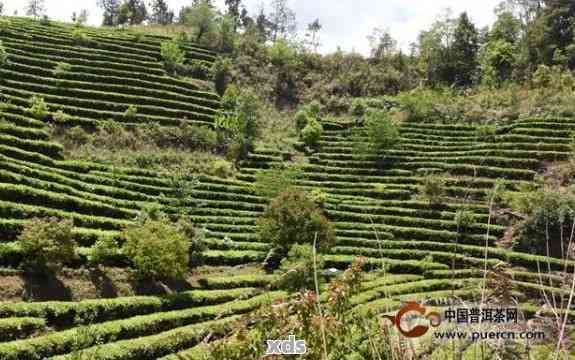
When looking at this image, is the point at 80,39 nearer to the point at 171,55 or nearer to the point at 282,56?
the point at 171,55

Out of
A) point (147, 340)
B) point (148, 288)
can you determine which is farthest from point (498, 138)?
point (147, 340)

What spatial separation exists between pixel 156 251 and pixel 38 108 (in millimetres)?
18687

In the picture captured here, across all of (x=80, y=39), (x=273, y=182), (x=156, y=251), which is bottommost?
(x=156, y=251)

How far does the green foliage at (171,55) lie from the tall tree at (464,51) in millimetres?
27483

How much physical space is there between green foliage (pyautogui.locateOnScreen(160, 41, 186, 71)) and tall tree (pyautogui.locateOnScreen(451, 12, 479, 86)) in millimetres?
27483

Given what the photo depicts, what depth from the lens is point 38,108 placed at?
3281cm

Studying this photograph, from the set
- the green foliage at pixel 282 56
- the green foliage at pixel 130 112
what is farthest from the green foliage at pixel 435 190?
the green foliage at pixel 282 56

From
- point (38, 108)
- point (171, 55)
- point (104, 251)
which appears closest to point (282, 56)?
point (171, 55)

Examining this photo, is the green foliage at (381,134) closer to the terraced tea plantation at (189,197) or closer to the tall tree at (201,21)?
the terraced tea plantation at (189,197)

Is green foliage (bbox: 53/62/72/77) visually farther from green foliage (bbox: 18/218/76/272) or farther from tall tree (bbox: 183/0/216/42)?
green foliage (bbox: 18/218/76/272)

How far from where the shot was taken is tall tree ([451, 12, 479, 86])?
173 feet

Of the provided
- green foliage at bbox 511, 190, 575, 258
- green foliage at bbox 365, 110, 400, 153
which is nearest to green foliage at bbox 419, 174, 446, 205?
green foliage at bbox 511, 190, 575, 258

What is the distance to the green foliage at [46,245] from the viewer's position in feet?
58.9

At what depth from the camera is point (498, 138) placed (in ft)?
119
